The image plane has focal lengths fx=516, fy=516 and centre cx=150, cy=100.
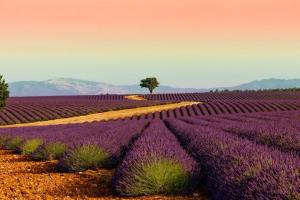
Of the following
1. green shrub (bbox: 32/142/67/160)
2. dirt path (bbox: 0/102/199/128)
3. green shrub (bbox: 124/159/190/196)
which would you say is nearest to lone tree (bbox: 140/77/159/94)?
dirt path (bbox: 0/102/199/128)

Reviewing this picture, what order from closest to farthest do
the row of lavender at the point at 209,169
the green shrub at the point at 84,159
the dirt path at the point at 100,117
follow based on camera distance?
the row of lavender at the point at 209,169 < the green shrub at the point at 84,159 < the dirt path at the point at 100,117

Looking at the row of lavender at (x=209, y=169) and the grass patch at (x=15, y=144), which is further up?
the row of lavender at (x=209, y=169)

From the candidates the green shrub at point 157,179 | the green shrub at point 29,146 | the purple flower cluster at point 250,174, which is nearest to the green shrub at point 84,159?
the purple flower cluster at point 250,174

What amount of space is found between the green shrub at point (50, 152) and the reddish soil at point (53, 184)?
1.89 metres

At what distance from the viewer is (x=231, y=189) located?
495cm

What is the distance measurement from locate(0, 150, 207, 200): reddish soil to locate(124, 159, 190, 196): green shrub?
170mm

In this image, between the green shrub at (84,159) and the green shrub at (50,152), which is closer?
the green shrub at (84,159)

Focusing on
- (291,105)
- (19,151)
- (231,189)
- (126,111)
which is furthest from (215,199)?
(126,111)

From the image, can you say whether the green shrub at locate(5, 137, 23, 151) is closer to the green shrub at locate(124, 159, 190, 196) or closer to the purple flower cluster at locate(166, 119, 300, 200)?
the purple flower cluster at locate(166, 119, 300, 200)

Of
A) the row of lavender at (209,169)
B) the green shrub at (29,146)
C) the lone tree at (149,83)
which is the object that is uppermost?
the lone tree at (149,83)

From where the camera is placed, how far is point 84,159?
9984 millimetres

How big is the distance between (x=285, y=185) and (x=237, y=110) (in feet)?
139

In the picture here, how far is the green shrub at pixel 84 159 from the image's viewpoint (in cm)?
984

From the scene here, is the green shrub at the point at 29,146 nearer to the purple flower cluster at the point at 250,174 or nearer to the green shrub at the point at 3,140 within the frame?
the green shrub at the point at 3,140
